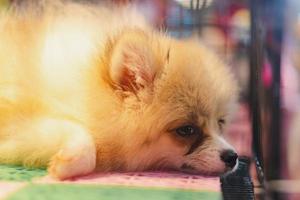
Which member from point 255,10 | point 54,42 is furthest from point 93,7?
point 255,10

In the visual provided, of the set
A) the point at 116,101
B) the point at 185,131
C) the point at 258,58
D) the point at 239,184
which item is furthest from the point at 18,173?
the point at 258,58

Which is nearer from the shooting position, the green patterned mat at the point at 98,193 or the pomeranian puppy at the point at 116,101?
the green patterned mat at the point at 98,193

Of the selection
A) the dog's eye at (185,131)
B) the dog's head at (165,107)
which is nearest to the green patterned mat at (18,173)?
the dog's head at (165,107)

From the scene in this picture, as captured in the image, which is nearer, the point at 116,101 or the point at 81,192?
the point at 81,192

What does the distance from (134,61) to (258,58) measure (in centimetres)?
28

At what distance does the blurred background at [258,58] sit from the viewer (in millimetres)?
1011

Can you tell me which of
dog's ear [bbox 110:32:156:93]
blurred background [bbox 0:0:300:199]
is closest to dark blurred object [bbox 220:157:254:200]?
blurred background [bbox 0:0:300:199]

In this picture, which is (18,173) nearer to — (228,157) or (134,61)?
(134,61)

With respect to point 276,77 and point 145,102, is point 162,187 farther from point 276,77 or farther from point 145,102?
point 276,77

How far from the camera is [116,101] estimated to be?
1004 mm

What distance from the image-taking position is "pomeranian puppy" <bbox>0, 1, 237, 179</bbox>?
99cm

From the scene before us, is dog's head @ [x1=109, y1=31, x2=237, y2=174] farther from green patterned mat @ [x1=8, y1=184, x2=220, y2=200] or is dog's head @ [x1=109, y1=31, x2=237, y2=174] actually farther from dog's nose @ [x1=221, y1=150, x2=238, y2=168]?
green patterned mat @ [x1=8, y1=184, x2=220, y2=200]

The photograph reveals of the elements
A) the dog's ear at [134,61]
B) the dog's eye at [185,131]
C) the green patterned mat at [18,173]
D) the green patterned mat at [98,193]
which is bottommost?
the green patterned mat at [98,193]

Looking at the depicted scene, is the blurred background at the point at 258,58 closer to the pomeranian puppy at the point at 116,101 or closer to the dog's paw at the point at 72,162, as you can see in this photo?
the pomeranian puppy at the point at 116,101
